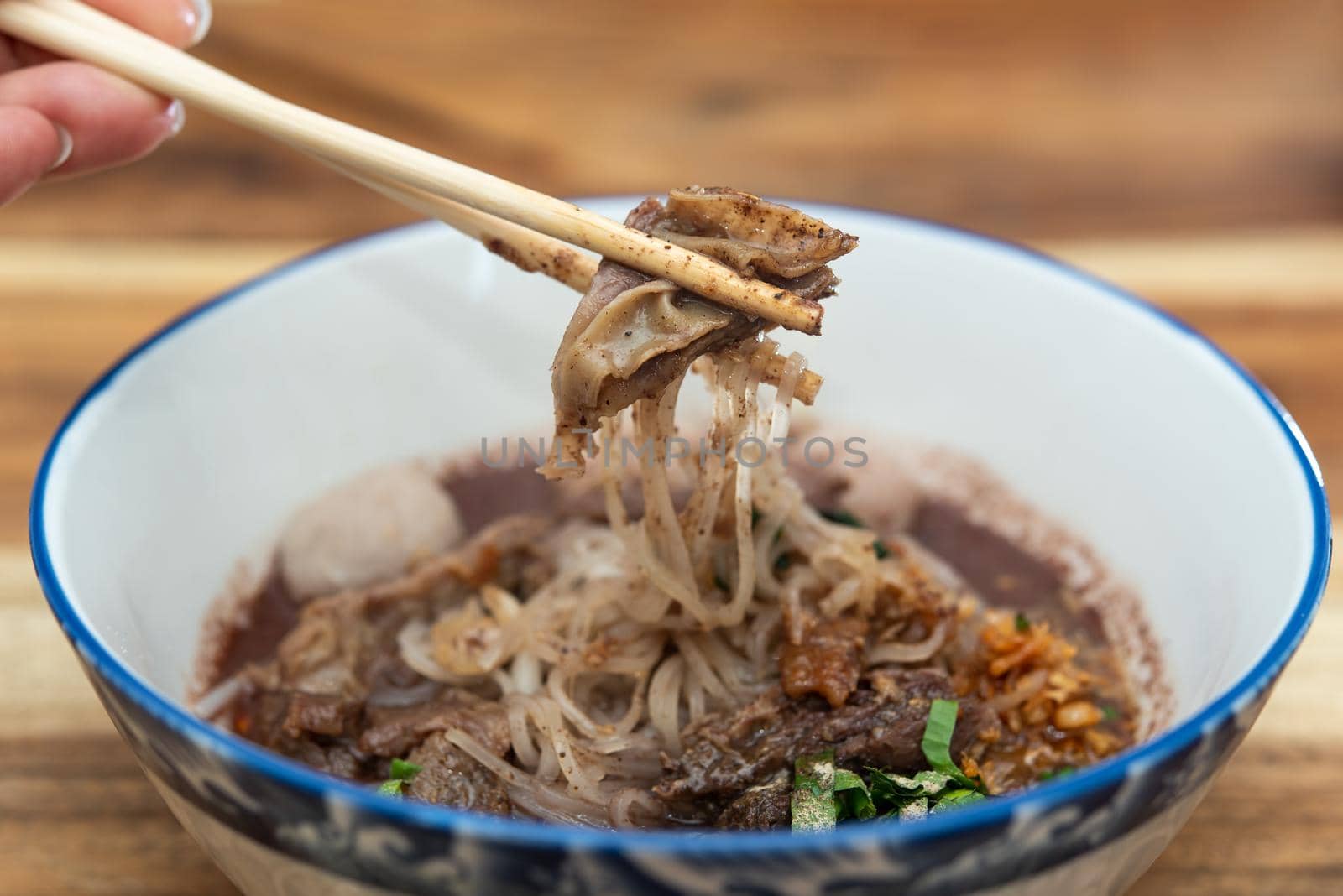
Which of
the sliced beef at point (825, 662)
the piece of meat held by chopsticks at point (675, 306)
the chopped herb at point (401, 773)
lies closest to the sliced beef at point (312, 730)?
the chopped herb at point (401, 773)

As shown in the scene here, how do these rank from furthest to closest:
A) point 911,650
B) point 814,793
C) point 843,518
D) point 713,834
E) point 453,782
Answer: point 843,518
point 911,650
point 453,782
point 814,793
point 713,834

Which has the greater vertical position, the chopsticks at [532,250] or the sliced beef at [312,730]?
the chopsticks at [532,250]

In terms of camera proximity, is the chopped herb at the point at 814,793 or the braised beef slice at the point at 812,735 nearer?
the chopped herb at the point at 814,793

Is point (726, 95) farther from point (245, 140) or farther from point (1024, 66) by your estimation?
point (245, 140)

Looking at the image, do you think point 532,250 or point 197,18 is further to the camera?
point 197,18

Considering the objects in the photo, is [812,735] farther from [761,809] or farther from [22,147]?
[22,147]

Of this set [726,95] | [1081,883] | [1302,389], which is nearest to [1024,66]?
[726,95]

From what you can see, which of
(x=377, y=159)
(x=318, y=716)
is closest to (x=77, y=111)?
(x=377, y=159)

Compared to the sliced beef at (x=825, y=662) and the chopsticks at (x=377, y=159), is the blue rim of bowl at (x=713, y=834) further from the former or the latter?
the chopsticks at (x=377, y=159)
